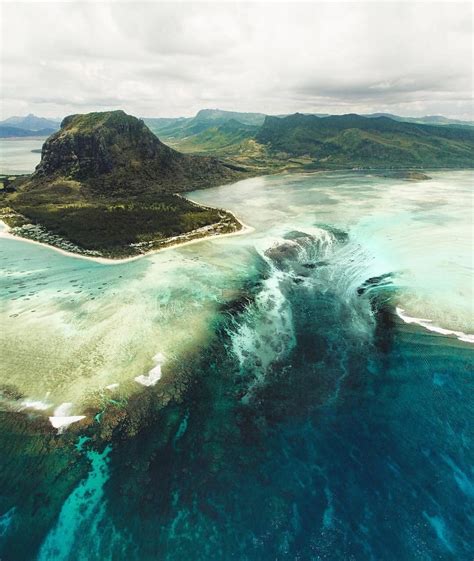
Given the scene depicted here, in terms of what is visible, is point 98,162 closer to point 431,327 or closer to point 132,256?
point 132,256

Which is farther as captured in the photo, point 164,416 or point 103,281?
point 103,281

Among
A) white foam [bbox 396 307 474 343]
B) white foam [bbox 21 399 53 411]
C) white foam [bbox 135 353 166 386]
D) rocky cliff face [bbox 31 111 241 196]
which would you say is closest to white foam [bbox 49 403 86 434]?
white foam [bbox 21 399 53 411]

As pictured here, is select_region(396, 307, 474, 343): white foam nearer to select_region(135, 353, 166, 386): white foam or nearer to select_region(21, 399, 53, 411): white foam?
select_region(135, 353, 166, 386): white foam

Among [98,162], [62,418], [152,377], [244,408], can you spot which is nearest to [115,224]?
[152,377]

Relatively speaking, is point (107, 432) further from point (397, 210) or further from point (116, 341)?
point (397, 210)

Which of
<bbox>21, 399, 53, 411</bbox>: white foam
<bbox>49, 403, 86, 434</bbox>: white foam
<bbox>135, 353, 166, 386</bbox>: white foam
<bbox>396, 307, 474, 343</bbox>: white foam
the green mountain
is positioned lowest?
<bbox>396, 307, 474, 343</bbox>: white foam

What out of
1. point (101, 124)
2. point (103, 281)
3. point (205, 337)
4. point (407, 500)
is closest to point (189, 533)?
point (407, 500)

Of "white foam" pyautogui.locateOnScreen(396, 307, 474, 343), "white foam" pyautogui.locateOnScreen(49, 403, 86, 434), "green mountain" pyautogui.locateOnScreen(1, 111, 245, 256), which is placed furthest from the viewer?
"green mountain" pyautogui.locateOnScreen(1, 111, 245, 256)
